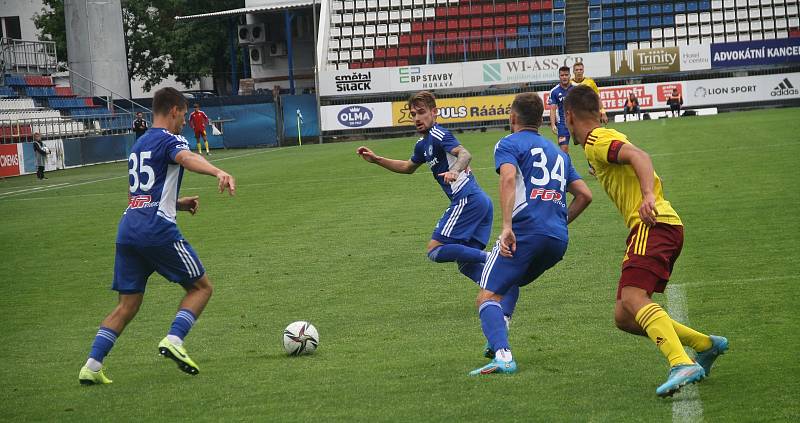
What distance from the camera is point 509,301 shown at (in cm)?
730

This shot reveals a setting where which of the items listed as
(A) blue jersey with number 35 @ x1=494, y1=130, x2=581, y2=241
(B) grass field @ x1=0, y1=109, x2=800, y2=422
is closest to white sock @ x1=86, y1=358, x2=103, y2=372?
(B) grass field @ x1=0, y1=109, x2=800, y2=422

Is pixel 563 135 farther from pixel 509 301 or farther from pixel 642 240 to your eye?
pixel 642 240

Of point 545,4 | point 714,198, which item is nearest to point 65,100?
point 545,4

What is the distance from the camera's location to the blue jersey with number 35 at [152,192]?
6996 mm

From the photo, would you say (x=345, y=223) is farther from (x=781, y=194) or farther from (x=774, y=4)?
(x=774, y=4)

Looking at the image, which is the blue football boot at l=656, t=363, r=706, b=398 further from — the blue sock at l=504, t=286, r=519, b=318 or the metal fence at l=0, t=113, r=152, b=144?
the metal fence at l=0, t=113, r=152, b=144

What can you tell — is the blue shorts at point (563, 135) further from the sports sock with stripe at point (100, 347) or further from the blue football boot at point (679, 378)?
the blue football boot at point (679, 378)

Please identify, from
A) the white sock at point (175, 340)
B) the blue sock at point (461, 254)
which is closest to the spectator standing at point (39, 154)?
the blue sock at point (461, 254)

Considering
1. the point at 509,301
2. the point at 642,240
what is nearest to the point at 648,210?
the point at 642,240

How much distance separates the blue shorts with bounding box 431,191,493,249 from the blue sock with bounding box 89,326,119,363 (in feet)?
10.1

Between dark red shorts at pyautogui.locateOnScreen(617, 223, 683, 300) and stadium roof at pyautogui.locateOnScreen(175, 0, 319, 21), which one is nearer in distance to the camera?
dark red shorts at pyautogui.locateOnScreen(617, 223, 683, 300)

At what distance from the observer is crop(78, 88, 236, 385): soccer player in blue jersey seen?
697 centimetres

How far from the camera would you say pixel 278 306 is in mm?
9680

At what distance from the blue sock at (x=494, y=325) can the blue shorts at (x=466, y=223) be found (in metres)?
2.37
